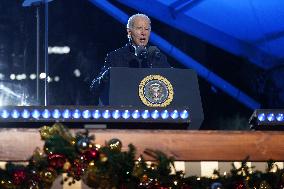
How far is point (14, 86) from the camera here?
6.50 meters

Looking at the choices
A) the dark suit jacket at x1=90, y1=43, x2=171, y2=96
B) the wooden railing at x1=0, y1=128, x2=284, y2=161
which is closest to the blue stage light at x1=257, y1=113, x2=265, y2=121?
the wooden railing at x1=0, y1=128, x2=284, y2=161

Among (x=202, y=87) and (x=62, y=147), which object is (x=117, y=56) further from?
(x=202, y=87)

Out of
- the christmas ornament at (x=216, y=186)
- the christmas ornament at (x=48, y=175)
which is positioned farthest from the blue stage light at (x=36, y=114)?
the christmas ornament at (x=216, y=186)

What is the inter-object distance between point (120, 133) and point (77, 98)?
4623 millimetres

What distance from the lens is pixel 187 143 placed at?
2.02 meters

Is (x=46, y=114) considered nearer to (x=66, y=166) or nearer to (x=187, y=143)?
(x=66, y=166)

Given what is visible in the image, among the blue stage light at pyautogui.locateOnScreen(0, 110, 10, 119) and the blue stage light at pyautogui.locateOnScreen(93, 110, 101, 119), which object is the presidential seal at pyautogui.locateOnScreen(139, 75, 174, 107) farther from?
the blue stage light at pyautogui.locateOnScreen(0, 110, 10, 119)

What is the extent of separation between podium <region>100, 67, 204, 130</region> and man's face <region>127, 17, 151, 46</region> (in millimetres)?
1249

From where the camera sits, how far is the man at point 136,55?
300cm

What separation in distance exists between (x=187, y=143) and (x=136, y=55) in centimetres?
112

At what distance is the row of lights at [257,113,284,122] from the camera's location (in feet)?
7.72

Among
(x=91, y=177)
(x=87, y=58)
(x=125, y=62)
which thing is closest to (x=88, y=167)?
(x=91, y=177)

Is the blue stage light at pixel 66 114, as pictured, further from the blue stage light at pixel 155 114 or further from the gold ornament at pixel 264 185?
the gold ornament at pixel 264 185

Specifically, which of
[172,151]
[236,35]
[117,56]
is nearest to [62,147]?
[172,151]
